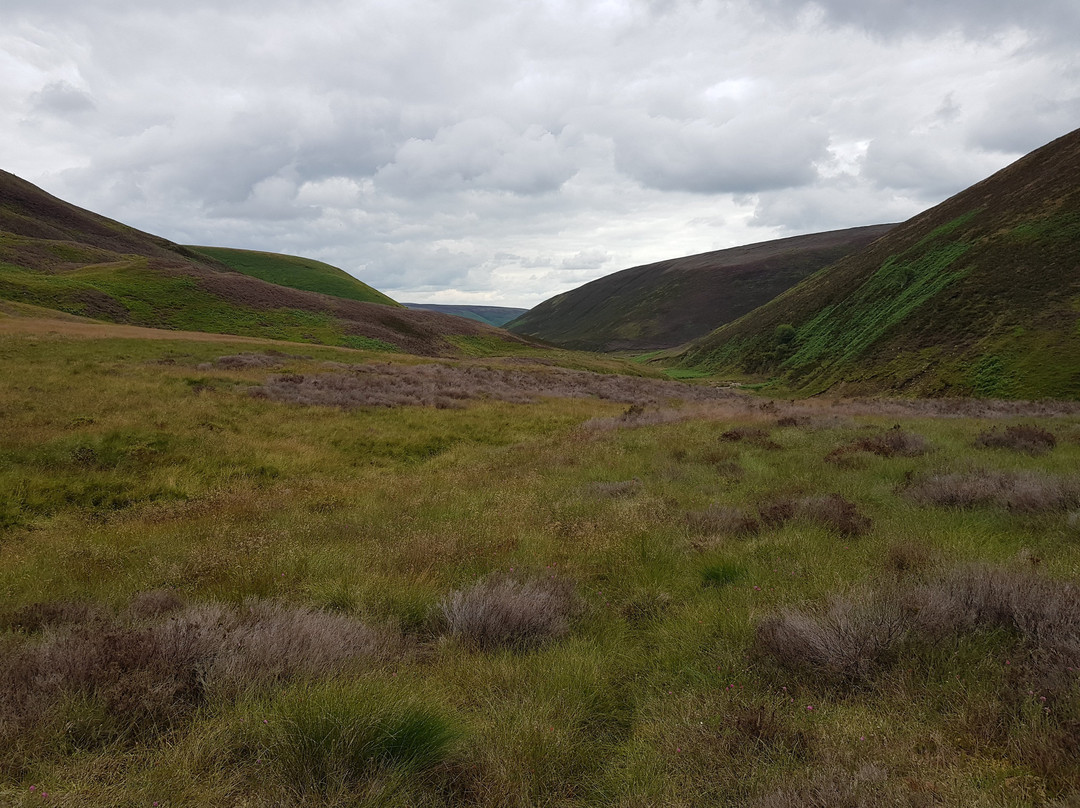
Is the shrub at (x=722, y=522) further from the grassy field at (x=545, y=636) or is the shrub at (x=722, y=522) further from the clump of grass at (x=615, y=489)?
the clump of grass at (x=615, y=489)

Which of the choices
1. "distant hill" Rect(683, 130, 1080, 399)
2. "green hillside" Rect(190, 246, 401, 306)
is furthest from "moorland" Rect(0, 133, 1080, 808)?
"green hillside" Rect(190, 246, 401, 306)

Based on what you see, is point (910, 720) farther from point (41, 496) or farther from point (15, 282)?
point (15, 282)

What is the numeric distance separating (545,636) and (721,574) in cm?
218

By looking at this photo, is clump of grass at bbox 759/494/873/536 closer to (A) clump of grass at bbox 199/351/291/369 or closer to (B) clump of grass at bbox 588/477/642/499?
(B) clump of grass at bbox 588/477/642/499

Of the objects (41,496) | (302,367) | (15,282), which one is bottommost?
(41,496)

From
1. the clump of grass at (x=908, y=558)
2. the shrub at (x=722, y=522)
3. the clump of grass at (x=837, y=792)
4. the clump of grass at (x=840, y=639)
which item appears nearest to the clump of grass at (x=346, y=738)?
the clump of grass at (x=837, y=792)

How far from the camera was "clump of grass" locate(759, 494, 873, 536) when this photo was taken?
6.39 metres

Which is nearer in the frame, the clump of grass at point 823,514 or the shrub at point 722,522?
the clump of grass at point 823,514

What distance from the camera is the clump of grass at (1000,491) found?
21.7 feet

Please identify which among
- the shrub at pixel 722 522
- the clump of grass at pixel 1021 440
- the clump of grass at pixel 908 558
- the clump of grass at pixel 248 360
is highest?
the clump of grass at pixel 248 360

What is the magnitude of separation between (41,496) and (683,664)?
33.5 feet

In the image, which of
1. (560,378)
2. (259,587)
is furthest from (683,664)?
(560,378)

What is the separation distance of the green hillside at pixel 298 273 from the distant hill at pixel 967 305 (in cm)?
7121

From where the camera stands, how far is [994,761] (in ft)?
8.46
